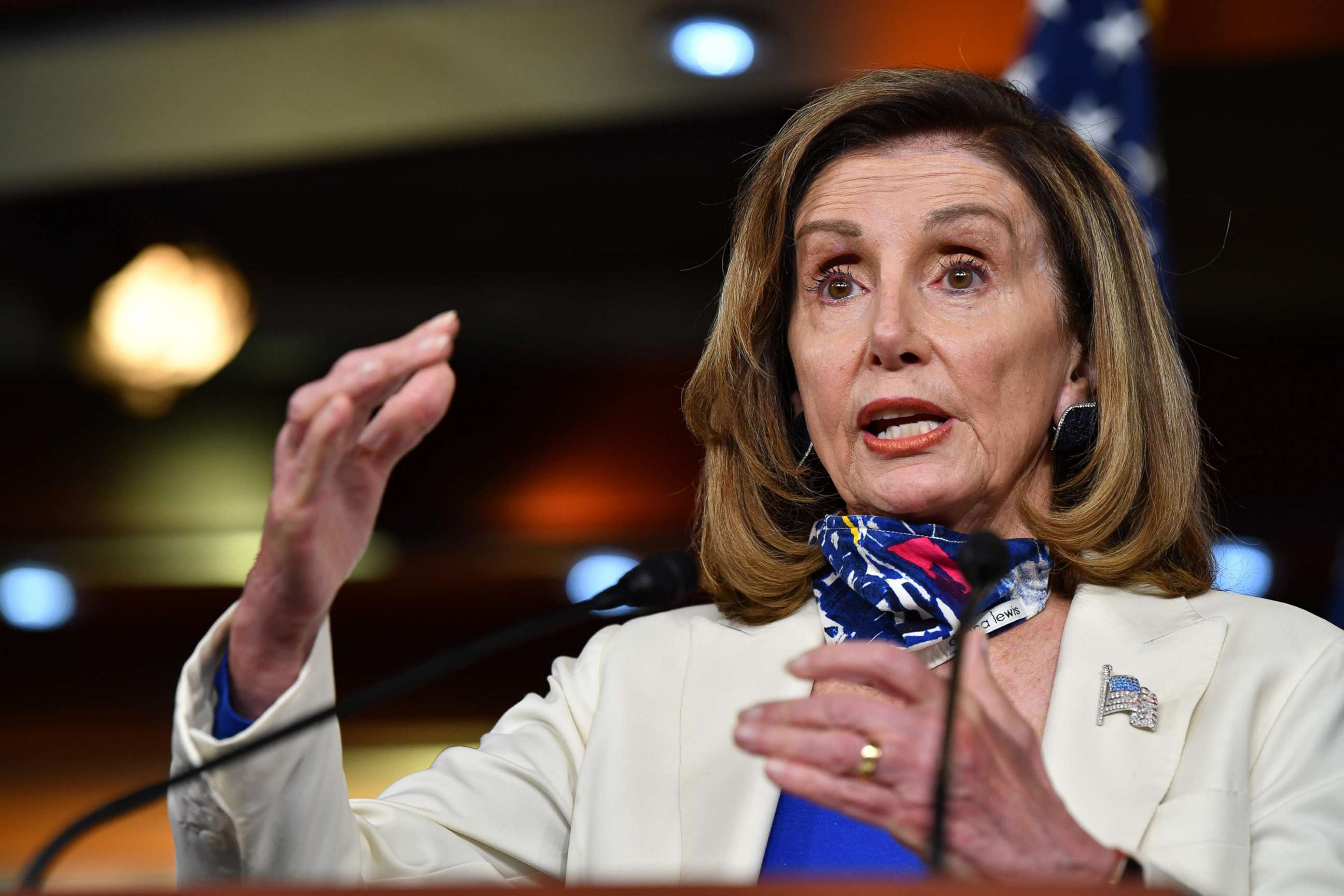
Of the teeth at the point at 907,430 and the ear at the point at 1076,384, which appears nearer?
the teeth at the point at 907,430

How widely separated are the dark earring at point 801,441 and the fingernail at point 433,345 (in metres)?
0.89

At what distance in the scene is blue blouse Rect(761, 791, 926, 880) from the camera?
56.4 inches

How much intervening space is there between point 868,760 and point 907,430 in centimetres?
72

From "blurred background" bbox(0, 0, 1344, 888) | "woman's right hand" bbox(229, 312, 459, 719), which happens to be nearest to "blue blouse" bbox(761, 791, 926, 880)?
"woman's right hand" bbox(229, 312, 459, 719)

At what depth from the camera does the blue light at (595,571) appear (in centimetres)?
476

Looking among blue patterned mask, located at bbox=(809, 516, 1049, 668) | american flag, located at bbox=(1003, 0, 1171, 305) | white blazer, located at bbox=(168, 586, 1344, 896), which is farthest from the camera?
american flag, located at bbox=(1003, 0, 1171, 305)

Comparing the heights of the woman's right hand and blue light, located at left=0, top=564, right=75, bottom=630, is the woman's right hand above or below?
below

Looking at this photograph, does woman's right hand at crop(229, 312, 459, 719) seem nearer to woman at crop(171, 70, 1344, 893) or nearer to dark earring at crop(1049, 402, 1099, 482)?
woman at crop(171, 70, 1344, 893)

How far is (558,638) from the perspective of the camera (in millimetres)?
3807

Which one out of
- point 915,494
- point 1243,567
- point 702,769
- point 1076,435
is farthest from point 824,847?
point 1243,567

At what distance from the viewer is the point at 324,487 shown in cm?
117

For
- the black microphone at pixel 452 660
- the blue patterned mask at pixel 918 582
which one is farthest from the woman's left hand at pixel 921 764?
the blue patterned mask at pixel 918 582

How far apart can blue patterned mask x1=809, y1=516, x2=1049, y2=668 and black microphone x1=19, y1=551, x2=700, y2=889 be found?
16.6 inches

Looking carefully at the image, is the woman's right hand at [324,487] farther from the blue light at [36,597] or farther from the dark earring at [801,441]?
the blue light at [36,597]
